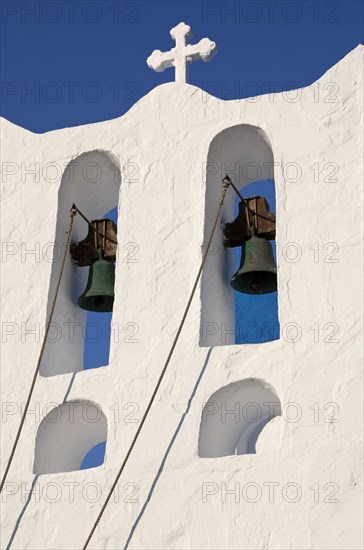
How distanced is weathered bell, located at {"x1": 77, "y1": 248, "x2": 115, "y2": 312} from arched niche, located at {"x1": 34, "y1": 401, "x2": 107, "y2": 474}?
99 centimetres

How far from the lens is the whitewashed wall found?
846 centimetres

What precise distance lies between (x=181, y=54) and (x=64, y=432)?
10.9ft

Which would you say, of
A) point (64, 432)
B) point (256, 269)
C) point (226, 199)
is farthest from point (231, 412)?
point (226, 199)

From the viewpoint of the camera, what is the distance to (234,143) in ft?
33.5

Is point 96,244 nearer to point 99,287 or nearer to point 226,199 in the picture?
point 99,287

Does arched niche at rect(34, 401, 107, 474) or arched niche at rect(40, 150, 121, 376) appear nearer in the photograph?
arched niche at rect(34, 401, 107, 474)

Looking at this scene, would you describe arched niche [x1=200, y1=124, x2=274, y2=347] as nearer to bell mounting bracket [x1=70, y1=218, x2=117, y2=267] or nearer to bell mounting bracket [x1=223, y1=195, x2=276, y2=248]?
bell mounting bracket [x1=223, y1=195, x2=276, y2=248]

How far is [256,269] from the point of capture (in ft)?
31.7

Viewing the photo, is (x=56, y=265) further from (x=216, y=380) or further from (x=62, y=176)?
(x=216, y=380)

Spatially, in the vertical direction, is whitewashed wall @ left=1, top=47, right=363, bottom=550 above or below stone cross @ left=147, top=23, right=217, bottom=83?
below

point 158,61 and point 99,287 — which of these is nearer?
point 99,287

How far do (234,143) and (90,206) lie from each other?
4.74 ft

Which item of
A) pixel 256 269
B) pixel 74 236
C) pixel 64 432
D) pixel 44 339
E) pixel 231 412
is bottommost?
pixel 64 432

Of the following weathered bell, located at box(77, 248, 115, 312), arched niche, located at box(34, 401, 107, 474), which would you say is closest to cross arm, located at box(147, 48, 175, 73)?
weathered bell, located at box(77, 248, 115, 312)
